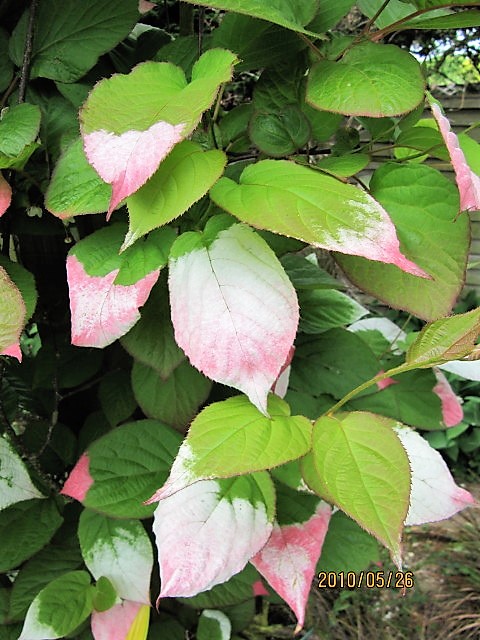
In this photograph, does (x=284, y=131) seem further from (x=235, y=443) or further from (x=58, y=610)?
(x=58, y=610)

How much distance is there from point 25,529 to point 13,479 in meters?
0.07

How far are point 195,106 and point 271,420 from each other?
0.19 m

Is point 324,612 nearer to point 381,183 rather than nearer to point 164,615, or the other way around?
point 164,615

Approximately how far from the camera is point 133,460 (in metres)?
0.53

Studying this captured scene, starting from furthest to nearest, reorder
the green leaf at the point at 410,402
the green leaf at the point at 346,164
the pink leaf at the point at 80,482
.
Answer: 1. the green leaf at the point at 410,402
2. the pink leaf at the point at 80,482
3. the green leaf at the point at 346,164

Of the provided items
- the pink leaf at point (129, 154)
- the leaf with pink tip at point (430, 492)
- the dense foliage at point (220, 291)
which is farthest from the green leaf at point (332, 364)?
the pink leaf at point (129, 154)

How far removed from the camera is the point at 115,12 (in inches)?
18.6

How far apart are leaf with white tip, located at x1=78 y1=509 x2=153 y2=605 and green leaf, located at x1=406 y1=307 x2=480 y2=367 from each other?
31 centimetres

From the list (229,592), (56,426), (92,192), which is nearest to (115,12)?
(92,192)

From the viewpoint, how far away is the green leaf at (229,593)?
593mm

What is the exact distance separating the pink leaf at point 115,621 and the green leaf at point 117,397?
160 millimetres

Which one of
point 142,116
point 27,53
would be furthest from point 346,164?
point 27,53

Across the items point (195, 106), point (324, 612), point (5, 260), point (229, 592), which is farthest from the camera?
point (324, 612)

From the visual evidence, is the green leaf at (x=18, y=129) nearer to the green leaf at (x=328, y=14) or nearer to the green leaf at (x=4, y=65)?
the green leaf at (x=4, y=65)
